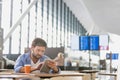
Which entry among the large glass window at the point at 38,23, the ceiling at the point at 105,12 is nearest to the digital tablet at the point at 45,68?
the large glass window at the point at 38,23

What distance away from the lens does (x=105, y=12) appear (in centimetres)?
1148

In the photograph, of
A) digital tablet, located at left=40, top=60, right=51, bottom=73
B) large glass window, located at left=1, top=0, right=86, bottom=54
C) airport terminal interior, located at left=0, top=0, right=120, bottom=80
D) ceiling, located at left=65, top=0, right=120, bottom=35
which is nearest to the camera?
digital tablet, located at left=40, top=60, right=51, bottom=73

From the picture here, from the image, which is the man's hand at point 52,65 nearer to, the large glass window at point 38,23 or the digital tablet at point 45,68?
the digital tablet at point 45,68

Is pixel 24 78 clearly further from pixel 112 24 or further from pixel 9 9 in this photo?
pixel 112 24

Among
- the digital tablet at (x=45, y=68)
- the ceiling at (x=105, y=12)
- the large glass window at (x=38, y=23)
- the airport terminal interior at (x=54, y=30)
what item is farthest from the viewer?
the large glass window at (x=38, y=23)

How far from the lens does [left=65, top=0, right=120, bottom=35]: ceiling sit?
10.2 metres

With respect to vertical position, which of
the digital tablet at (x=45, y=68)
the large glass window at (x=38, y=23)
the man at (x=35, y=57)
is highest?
the large glass window at (x=38, y=23)

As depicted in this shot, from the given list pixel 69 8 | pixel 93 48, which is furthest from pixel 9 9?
pixel 69 8

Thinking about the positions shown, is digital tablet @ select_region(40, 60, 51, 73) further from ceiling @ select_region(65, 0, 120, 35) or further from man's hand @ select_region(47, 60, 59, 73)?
ceiling @ select_region(65, 0, 120, 35)

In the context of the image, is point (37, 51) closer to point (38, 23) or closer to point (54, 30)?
point (38, 23)

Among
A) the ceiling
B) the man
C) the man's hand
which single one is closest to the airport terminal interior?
the ceiling

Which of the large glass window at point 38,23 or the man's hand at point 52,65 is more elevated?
the large glass window at point 38,23

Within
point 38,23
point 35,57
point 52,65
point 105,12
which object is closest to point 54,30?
point 38,23

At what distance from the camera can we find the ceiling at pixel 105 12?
10.2 meters
